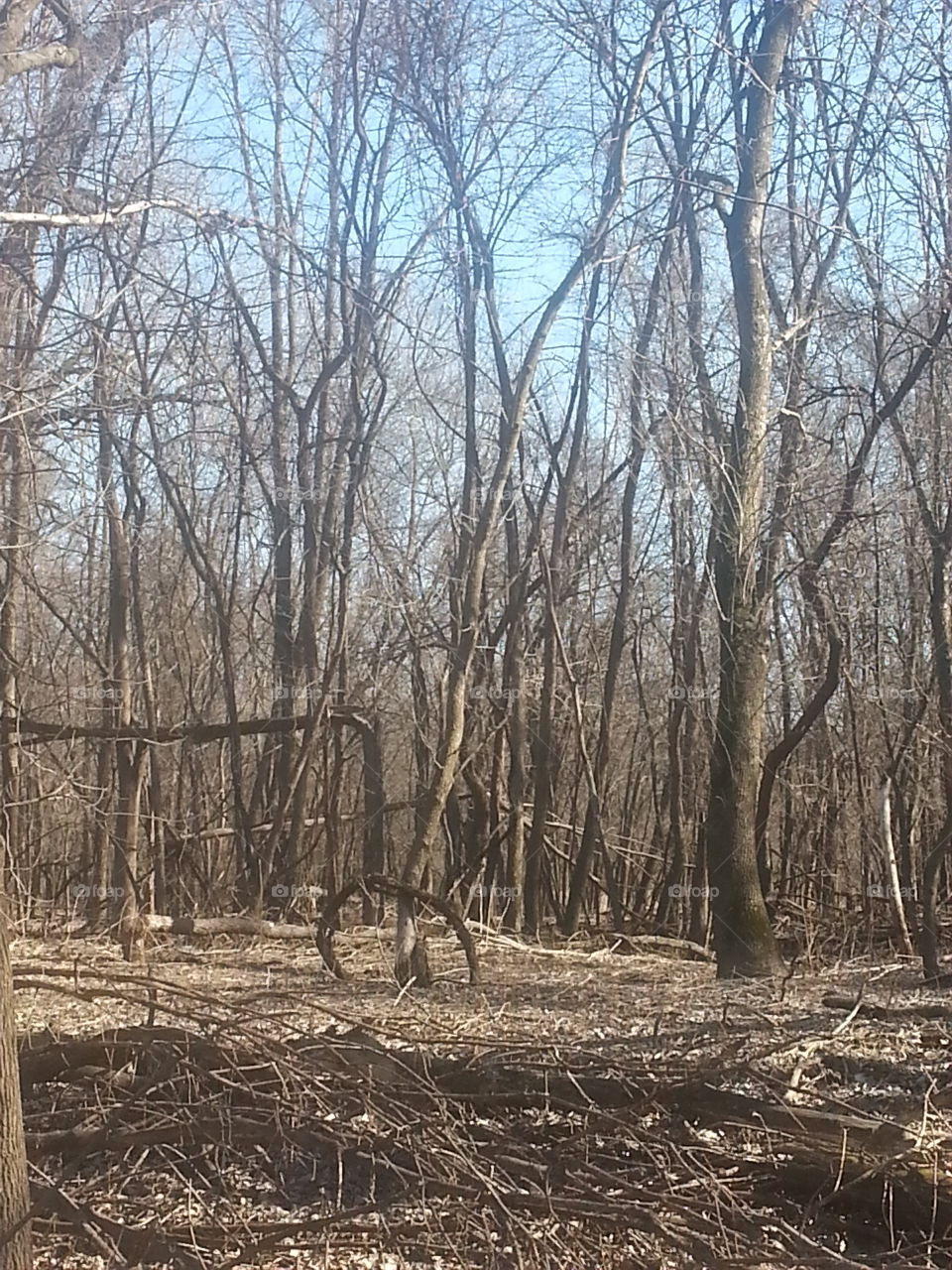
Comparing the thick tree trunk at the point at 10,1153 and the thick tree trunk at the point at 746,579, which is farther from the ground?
the thick tree trunk at the point at 746,579

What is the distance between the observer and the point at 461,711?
19.1 feet

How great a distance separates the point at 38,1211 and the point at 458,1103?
4.09ft

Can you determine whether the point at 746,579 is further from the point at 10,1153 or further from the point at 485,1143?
the point at 10,1153

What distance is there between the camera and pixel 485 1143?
3.58 meters

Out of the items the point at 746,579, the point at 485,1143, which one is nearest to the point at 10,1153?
the point at 485,1143

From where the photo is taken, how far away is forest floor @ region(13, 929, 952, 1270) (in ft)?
10.8

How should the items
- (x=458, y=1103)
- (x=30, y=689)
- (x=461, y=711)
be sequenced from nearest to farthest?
(x=458, y=1103) < (x=461, y=711) < (x=30, y=689)

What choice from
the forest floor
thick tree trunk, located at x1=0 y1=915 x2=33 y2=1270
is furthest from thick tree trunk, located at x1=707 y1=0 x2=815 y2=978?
thick tree trunk, located at x1=0 y1=915 x2=33 y2=1270

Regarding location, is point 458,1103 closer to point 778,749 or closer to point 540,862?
point 778,749

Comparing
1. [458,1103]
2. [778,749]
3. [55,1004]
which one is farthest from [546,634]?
[458,1103]

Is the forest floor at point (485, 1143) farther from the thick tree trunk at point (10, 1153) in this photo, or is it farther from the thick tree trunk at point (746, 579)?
the thick tree trunk at point (746, 579)

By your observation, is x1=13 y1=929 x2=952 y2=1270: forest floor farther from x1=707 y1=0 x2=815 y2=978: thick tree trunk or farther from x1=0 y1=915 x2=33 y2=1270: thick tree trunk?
x1=707 y1=0 x2=815 y2=978: thick tree trunk

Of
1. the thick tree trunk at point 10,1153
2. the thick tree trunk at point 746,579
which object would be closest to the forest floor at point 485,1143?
the thick tree trunk at point 10,1153

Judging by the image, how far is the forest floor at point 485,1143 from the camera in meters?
3.30
